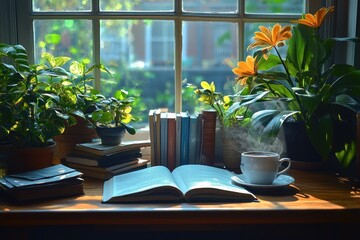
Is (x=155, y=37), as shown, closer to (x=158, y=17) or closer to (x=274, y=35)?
(x=158, y=17)

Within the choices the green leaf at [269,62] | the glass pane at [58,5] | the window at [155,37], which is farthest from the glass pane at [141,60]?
the green leaf at [269,62]

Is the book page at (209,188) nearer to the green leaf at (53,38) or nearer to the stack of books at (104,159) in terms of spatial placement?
the stack of books at (104,159)

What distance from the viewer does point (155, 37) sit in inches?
62.2

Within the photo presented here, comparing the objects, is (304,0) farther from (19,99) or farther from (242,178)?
(19,99)

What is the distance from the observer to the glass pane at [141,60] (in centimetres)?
157

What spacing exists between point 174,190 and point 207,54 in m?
0.70

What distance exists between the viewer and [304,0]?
1606mm

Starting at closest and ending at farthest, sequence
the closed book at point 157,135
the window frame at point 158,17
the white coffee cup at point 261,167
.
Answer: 1. the white coffee cup at point 261,167
2. the closed book at point 157,135
3. the window frame at point 158,17

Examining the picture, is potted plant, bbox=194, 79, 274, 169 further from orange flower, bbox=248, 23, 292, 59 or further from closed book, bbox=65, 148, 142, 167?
closed book, bbox=65, 148, 142, 167

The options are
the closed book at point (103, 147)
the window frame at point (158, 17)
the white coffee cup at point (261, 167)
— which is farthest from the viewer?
the window frame at point (158, 17)

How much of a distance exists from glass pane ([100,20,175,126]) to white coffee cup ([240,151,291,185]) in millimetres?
516

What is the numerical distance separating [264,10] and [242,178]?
69 cm

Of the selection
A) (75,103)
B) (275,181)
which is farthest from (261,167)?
(75,103)
